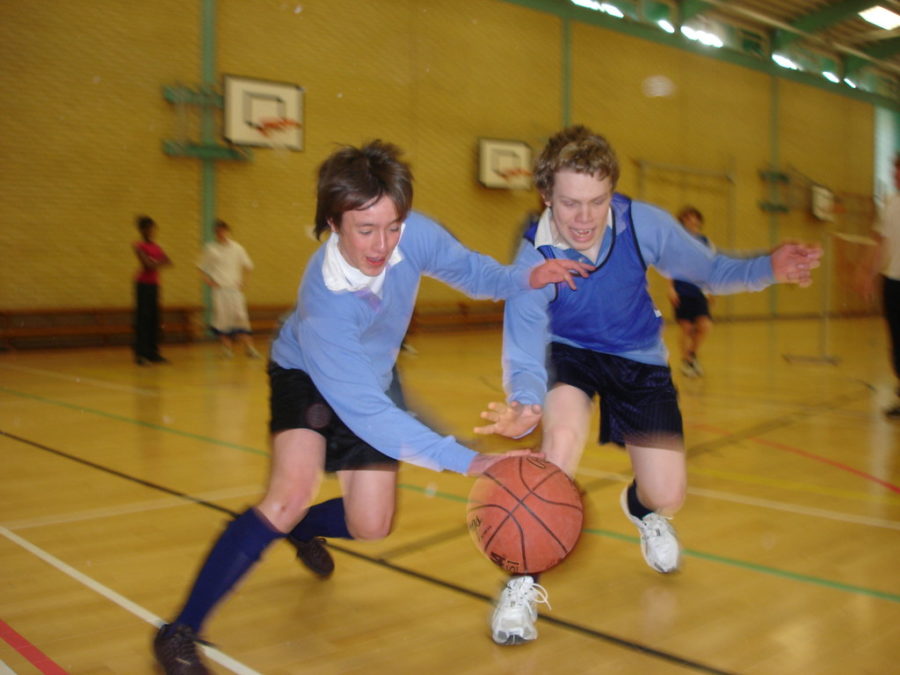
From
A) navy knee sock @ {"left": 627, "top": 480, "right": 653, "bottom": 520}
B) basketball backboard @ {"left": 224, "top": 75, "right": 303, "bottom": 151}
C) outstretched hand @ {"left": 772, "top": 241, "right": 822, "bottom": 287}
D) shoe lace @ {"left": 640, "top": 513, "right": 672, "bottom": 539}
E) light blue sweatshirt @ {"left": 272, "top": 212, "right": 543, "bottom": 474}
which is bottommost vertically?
shoe lace @ {"left": 640, "top": 513, "right": 672, "bottom": 539}

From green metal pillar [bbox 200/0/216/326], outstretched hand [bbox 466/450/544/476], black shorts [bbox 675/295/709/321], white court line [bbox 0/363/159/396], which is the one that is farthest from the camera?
green metal pillar [bbox 200/0/216/326]

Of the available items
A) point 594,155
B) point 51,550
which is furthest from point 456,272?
point 51,550

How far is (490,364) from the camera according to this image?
10477mm

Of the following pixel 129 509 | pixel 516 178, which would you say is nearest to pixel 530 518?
pixel 129 509

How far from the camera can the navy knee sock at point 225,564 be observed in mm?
2223

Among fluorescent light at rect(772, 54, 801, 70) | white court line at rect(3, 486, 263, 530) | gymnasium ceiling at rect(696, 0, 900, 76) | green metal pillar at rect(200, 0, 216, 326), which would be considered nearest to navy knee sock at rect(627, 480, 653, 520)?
white court line at rect(3, 486, 263, 530)

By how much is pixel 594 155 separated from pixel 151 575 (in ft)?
7.04

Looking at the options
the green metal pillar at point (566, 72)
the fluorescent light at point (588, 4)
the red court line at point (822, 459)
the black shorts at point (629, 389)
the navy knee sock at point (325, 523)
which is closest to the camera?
the navy knee sock at point (325, 523)

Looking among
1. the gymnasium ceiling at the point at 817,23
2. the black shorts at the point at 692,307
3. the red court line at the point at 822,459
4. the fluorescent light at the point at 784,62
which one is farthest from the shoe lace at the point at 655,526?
the fluorescent light at the point at 784,62

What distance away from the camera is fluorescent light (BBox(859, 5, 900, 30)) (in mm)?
19203

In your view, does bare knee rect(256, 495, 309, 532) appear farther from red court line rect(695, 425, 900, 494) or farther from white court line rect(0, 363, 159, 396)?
white court line rect(0, 363, 159, 396)

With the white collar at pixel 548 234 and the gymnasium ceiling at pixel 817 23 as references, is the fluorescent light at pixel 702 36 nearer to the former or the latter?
the gymnasium ceiling at pixel 817 23

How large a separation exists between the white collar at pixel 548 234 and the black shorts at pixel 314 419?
90 centimetres

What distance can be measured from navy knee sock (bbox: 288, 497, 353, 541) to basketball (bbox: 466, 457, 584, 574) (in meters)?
0.58
